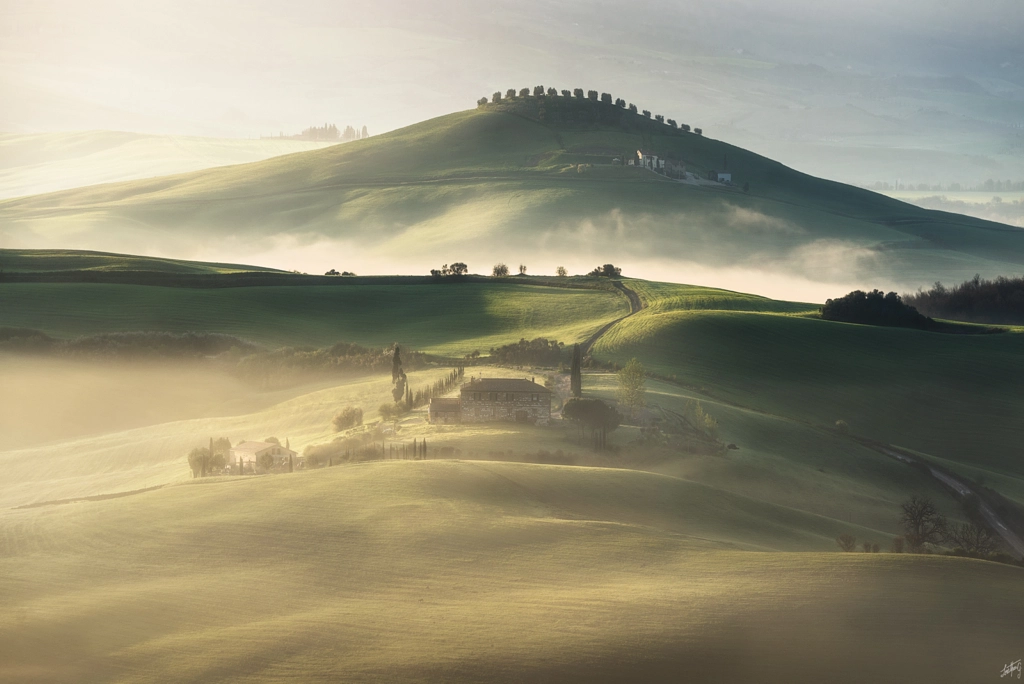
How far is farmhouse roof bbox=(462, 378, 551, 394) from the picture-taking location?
75000mm

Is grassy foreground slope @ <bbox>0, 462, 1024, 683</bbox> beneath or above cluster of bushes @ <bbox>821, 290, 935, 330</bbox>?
beneath

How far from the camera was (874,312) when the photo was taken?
405 feet

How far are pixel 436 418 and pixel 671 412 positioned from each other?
16311mm

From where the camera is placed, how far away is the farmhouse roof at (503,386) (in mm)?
75000

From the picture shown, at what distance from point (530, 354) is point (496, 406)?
72.1ft

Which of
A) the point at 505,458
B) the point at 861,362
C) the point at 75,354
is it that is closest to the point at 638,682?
the point at 505,458

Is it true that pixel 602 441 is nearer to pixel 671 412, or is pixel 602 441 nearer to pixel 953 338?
pixel 671 412

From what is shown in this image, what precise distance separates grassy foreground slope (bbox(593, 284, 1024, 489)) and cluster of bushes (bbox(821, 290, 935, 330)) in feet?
22.0

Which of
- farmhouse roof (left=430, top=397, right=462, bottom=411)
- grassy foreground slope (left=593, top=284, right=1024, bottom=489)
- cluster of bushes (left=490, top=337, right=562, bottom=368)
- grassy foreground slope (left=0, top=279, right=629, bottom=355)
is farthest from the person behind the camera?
grassy foreground slope (left=0, top=279, right=629, bottom=355)

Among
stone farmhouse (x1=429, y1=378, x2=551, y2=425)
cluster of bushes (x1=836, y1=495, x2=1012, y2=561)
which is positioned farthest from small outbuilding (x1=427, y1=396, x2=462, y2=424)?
cluster of bushes (x1=836, y1=495, x2=1012, y2=561)

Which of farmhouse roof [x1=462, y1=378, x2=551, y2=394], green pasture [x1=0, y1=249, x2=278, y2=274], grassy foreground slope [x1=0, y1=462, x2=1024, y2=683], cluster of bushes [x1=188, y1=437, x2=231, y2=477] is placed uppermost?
green pasture [x1=0, y1=249, x2=278, y2=274]

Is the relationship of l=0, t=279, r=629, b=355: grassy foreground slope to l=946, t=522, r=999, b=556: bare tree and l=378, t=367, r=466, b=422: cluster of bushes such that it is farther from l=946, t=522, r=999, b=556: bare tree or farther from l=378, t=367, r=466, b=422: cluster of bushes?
l=946, t=522, r=999, b=556: bare tree

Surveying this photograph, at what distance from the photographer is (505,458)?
211 ft

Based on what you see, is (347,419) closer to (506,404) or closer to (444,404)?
(444,404)
